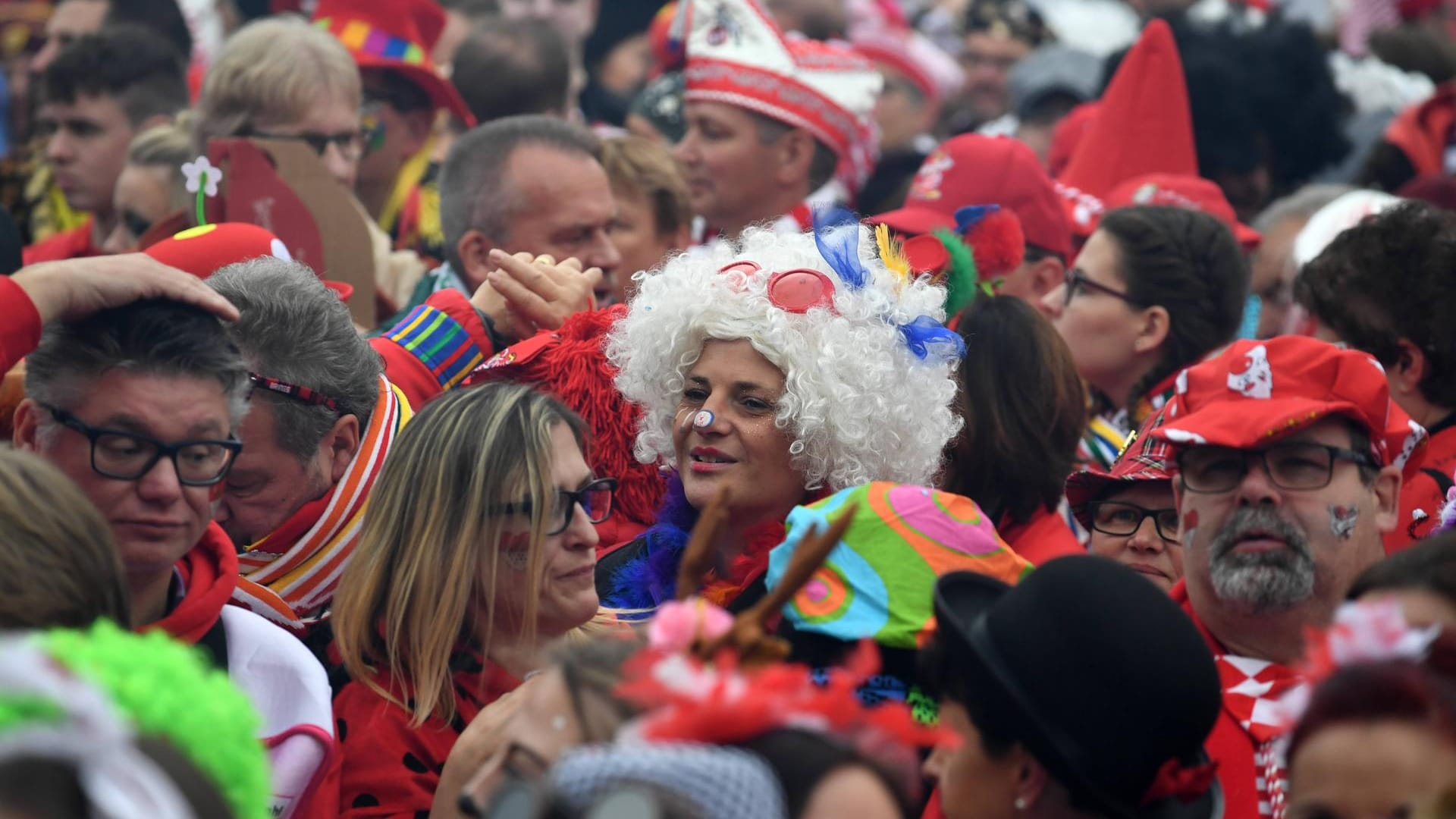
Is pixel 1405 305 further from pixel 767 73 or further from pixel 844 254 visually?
pixel 767 73

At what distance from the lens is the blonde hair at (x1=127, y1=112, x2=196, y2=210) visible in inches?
258

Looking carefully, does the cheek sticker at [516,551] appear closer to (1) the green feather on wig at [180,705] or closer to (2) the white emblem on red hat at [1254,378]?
(1) the green feather on wig at [180,705]

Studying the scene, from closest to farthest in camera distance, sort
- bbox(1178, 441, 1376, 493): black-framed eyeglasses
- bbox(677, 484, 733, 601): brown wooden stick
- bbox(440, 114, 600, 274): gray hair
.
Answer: bbox(677, 484, 733, 601): brown wooden stick < bbox(1178, 441, 1376, 493): black-framed eyeglasses < bbox(440, 114, 600, 274): gray hair

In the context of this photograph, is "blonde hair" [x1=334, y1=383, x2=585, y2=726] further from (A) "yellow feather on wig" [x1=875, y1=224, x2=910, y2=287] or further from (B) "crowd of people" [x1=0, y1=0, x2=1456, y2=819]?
(A) "yellow feather on wig" [x1=875, y1=224, x2=910, y2=287]

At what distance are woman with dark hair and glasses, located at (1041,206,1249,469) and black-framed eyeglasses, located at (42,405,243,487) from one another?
3249mm

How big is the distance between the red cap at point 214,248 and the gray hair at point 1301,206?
4.23 meters

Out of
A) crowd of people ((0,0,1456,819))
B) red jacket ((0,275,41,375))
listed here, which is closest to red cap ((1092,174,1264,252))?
crowd of people ((0,0,1456,819))

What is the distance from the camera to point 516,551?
385 centimetres

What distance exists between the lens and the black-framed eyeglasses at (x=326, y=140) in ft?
20.6

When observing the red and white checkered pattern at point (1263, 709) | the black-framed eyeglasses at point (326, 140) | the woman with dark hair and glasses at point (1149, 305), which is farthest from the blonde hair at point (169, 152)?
the red and white checkered pattern at point (1263, 709)

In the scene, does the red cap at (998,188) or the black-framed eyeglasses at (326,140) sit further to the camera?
the red cap at (998,188)

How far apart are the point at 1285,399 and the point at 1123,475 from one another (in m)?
0.73

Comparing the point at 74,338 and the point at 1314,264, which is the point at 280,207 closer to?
the point at 74,338

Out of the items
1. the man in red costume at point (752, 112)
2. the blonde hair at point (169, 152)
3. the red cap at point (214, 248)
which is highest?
the red cap at point (214, 248)
